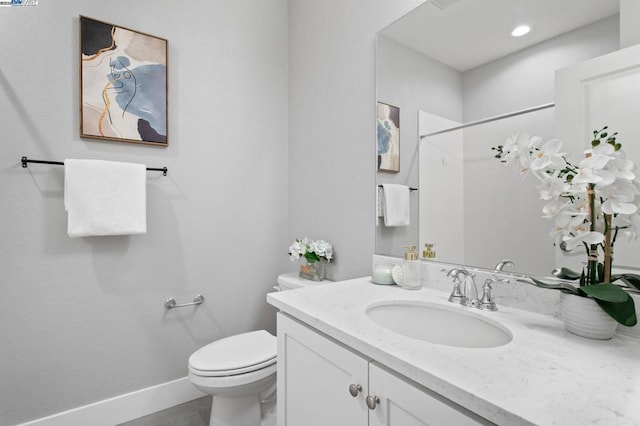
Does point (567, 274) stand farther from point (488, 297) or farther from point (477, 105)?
point (477, 105)

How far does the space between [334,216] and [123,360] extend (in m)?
1.33

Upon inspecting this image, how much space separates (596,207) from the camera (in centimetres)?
74

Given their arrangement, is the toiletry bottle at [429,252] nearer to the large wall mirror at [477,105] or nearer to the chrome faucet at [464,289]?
the large wall mirror at [477,105]

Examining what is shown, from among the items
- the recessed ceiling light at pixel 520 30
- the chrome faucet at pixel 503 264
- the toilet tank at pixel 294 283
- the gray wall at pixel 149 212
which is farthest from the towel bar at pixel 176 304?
the recessed ceiling light at pixel 520 30

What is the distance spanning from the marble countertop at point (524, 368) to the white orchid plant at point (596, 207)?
0.38 feet

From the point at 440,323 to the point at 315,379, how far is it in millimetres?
437

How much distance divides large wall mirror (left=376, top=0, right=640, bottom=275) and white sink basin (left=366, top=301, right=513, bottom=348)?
22 cm

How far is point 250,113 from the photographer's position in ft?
6.58

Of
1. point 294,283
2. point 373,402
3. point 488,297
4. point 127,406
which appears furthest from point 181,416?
point 488,297

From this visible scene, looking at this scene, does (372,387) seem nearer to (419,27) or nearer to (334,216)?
(334,216)

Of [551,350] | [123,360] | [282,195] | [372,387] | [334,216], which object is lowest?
[123,360]

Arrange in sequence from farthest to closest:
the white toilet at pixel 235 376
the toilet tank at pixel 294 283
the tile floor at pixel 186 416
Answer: the toilet tank at pixel 294 283 → the tile floor at pixel 186 416 → the white toilet at pixel 235 376

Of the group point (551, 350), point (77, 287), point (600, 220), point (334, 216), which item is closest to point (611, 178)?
point (600, 220)

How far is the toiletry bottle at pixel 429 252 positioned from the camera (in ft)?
4.08
